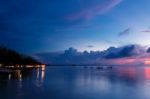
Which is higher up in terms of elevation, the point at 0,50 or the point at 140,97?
the point at 0,50

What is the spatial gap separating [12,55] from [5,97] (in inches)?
4552

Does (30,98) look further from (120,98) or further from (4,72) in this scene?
(4,72)

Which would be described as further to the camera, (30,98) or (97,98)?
(97,98)

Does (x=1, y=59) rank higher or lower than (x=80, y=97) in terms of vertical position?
higher

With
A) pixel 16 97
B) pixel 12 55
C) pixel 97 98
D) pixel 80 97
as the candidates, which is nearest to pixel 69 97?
pixel 80 97

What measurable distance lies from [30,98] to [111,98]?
10.6 metres

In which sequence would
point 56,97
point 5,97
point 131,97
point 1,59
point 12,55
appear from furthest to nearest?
point 12,55, point 1,59, point 131,97, point 56,97, point 5,97

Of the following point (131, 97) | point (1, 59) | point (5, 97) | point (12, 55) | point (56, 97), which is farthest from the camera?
point (12, 55)

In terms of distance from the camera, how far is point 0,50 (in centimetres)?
12825

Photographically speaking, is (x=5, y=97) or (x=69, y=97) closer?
(x=5, y=97)

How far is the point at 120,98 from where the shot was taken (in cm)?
3328

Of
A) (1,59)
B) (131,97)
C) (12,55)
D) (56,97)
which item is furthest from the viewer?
(12,55)

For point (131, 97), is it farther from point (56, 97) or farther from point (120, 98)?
point (56, 97)

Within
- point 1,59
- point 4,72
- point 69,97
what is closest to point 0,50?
point 1,59
